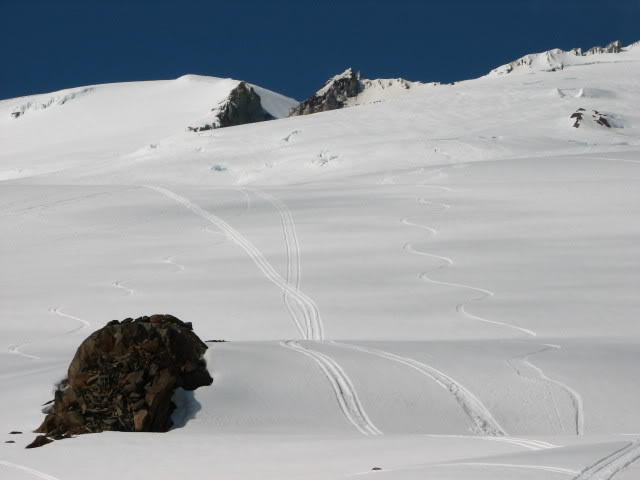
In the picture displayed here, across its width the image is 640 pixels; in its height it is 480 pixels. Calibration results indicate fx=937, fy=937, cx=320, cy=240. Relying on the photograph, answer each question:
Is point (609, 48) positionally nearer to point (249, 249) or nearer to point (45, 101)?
point (45, 101)

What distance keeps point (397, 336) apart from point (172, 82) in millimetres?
120512

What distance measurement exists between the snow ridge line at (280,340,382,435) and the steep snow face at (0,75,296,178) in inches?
3067

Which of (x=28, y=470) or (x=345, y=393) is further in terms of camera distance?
(x=345, y=393)

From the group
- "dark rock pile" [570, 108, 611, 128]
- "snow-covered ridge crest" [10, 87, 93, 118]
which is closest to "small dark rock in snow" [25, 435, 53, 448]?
"dark rock pile" [570, 108, 611, 128]

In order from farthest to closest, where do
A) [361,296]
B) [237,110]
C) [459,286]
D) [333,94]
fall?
1. [333,94]
2. [237,110]
3. [459,286]
4. [361,296]

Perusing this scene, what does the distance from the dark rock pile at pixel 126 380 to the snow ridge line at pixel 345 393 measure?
199cm

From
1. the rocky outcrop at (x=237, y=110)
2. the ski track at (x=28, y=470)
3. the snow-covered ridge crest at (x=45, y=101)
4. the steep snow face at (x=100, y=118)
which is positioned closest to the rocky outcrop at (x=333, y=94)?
the steep snow face at (x=100, y=118)

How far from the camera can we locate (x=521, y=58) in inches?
5266

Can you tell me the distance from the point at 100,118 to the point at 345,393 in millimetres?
110392

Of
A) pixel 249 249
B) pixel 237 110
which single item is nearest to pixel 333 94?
pixel 237 110

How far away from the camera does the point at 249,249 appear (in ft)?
100

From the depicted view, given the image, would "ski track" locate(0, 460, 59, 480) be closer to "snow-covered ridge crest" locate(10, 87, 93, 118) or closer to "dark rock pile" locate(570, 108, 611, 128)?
"dark rock pile" locate(570, 108, 611, 128)

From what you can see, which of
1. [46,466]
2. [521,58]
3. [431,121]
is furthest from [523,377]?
[521,58]

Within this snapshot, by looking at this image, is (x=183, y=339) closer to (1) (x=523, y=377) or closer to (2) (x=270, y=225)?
(1) (x=523, y=377)
